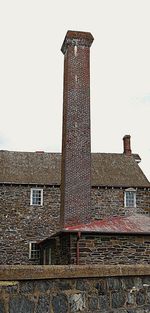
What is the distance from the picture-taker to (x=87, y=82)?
765 inches

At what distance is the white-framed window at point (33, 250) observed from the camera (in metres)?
25.0

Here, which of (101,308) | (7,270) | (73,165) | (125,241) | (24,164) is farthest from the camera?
(24,164)

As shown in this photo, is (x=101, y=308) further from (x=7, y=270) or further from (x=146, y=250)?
(x=146, y=250)

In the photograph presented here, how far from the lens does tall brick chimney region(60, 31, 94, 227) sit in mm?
17719

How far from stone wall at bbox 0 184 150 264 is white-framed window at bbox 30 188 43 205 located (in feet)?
0.62

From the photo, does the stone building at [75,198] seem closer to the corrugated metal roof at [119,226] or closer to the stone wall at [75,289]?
the corrugated metal roof at [119,226]

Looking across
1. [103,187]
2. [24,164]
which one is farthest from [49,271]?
[24,164]

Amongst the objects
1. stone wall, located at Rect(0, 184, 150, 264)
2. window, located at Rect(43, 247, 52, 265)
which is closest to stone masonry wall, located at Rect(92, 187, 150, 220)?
stone wall, located at Rect(0, 184, 150, 264)

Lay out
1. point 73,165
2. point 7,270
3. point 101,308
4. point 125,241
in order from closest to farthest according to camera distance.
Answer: point 7,270 → point 101,308 → point 125,241 → point 73,165

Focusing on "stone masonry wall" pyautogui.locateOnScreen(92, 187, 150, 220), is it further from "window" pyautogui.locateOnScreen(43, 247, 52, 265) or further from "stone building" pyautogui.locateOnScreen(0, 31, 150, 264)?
"window" pyautogui.locateOnScreen(43, 247, 52, 265)

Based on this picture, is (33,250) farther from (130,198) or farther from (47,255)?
(130,198)

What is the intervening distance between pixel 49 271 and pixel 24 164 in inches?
912

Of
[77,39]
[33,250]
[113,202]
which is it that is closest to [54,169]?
[113,202]

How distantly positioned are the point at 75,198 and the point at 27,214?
8.83m
